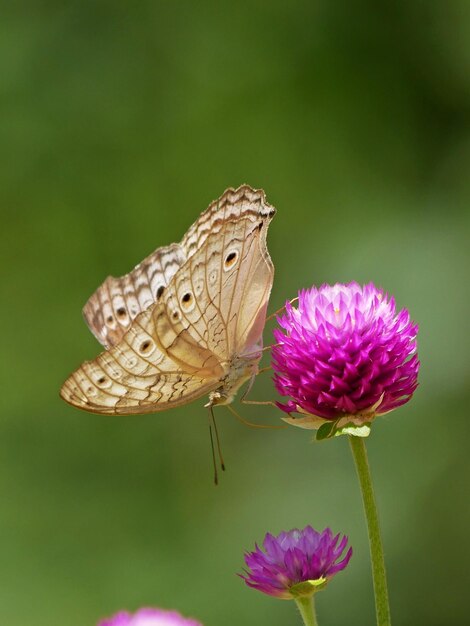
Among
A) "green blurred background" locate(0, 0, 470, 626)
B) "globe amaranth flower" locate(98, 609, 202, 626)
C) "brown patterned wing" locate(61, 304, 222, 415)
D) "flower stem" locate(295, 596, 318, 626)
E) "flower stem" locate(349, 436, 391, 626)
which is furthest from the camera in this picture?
"green blurred background" locate(0, 0, 470, 626)

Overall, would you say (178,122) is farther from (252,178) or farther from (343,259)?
Result: (343,259)

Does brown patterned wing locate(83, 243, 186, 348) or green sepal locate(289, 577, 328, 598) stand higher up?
brown patterned wing locate(83, 243, 186, 348)

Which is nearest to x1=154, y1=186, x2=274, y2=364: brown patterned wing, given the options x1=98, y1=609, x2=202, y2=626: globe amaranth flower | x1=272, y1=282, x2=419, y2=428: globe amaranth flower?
x1=272, y1=282, x2=419, y2=428: globe amaranth flower

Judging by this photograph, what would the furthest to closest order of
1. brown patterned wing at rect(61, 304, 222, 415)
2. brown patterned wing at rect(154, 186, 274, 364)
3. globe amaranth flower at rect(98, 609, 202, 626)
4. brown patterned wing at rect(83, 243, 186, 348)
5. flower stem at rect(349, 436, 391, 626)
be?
brown patterned wing at rect(83, 243, 186, 348) → brown patterned wing at rect(154, 186, 274, 364) → brown patterned wing at rect(61, 304, 222, 415) → flower stem at rect(349, 436, 391, 626) → globe amaranth flower at rect(98, 609, 202, 626)

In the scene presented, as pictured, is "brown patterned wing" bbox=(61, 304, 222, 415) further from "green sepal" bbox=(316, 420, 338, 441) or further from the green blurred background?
the green blurred background

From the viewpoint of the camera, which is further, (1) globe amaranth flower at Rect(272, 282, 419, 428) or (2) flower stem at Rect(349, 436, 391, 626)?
(1) globe amaranth flower at Rect(272, 282, 419, 428)

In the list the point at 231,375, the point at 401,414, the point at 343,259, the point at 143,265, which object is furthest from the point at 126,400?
the point at 343,259

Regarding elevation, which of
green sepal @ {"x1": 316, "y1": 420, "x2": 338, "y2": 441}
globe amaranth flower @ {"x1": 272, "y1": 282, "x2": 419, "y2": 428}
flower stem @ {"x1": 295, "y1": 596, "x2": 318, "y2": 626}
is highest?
globe amaranth flower @ {"x1": 272, "y1": 282, "x2": 419, "y2": 428}
